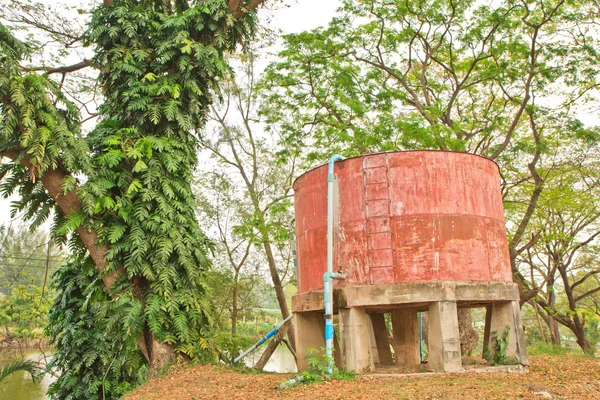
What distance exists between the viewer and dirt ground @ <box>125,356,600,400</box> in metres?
8.02

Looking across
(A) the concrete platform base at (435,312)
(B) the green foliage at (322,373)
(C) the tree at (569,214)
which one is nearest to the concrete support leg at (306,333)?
(A) the concrete platform base at (435,312)

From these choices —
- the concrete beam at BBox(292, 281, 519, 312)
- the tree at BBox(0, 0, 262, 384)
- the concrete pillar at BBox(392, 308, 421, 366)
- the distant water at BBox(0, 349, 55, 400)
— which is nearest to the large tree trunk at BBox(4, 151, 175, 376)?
the tree at BBox(0, 0, 262, 384)

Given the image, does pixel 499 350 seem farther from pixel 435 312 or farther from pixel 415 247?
pixel 415 247

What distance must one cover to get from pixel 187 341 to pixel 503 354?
22.3 feet

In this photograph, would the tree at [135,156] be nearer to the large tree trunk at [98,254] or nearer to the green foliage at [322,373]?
the large tree trunk at [98,254]

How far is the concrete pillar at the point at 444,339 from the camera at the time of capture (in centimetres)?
965

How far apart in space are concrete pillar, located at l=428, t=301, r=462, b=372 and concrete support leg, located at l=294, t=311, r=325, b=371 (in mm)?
3021

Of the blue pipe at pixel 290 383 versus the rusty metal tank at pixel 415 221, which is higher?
the rusty metal tank at pixel 415 221

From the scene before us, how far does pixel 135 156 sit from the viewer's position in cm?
1190

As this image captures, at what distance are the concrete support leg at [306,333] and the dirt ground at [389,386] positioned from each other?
135 cm

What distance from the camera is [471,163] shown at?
1096 centimetres

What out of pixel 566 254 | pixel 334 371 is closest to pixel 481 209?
pixel 334 371

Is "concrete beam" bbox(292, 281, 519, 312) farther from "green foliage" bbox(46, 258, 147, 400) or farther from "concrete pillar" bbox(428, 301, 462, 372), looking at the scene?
"green foliage" bbox(46, 258, 147, 400)

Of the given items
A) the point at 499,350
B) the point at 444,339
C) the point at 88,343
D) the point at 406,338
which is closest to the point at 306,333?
the point at 406,338
